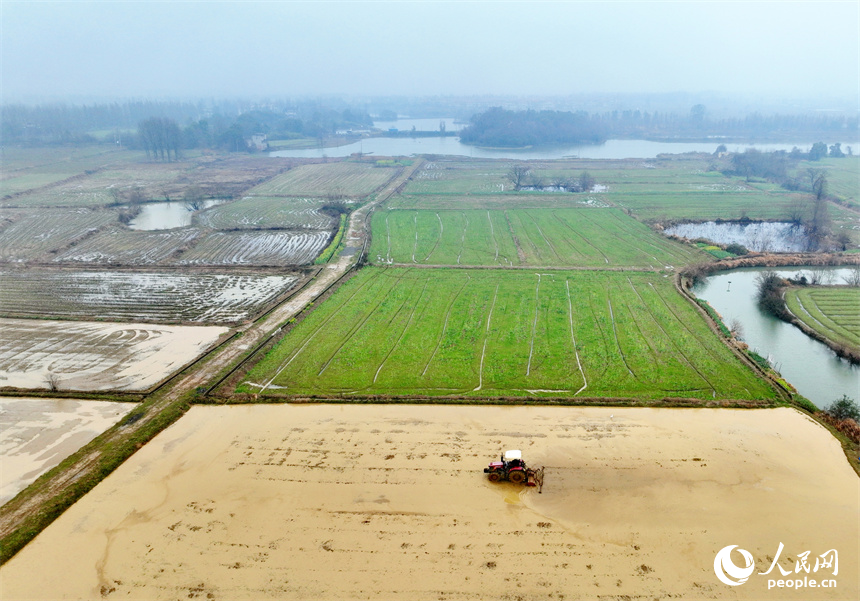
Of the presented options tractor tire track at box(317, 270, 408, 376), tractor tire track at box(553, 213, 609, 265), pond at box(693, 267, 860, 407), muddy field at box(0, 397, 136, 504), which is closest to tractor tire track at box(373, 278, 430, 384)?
tractor tire track at box(317, 270, 408, 376)

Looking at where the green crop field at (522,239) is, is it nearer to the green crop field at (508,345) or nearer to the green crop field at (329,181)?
the green crop field at (508,345)

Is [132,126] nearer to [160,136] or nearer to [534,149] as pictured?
[160,136]

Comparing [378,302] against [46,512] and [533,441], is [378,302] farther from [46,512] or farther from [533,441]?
[46,512]

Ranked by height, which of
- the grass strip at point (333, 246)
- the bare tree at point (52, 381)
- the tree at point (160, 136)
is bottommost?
the bare tree at point (52, 381)

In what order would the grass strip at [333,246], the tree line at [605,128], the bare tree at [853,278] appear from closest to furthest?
the bare tree at [853,278] < the grass strip at [333,246] < the tree line at [605,128]

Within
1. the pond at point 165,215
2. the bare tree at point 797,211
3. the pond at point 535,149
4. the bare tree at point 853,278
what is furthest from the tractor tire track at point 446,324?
the pond at point 535,149
